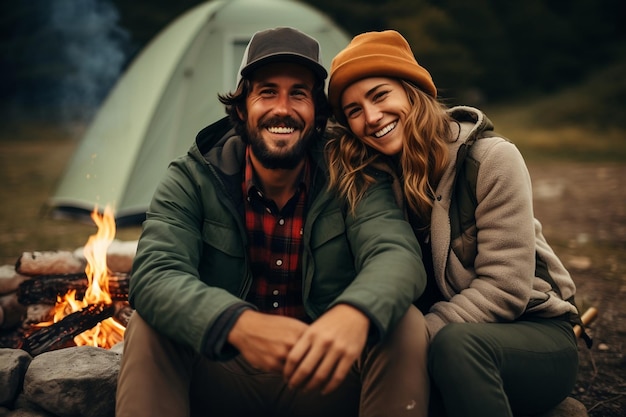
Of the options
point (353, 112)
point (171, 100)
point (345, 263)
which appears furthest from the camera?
point (171, 100)

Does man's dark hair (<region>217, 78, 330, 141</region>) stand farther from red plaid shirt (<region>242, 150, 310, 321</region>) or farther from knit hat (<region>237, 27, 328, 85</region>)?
red plaid shirt (<region>242, 150, 310, 321</region>)

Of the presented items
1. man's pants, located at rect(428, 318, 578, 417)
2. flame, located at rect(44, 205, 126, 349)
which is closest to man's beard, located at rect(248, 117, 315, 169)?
man's pants, located at rect(428, 318, 578, 417)

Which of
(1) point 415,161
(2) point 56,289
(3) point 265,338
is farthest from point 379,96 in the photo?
(2) point 56,289

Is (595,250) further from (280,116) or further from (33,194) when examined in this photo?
(33,194)

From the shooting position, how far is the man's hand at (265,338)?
182cm

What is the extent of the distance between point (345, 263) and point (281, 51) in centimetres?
89

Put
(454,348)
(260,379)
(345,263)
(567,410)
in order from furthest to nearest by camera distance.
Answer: (345,263) < (567,410) < (260,379) < (454,348)

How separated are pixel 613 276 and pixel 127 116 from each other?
529 centimetres

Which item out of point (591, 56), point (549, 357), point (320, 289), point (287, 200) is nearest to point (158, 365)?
point (320, 289)

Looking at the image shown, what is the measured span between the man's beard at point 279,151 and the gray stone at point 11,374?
1310 millimetres

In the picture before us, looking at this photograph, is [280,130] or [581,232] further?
[581,232]

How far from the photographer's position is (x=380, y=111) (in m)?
2.53

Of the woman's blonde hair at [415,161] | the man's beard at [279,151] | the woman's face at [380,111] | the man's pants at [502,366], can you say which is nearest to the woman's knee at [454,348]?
the man's pants at [502,366]

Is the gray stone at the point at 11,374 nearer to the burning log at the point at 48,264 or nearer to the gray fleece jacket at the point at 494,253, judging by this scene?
the burning log at the point at 48,264
